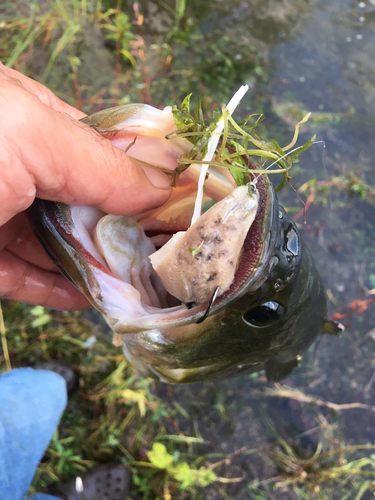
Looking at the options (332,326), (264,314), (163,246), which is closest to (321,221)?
(332,326)

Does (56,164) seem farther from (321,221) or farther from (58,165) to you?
(321,221)

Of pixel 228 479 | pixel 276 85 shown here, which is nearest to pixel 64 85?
pixel 276 85

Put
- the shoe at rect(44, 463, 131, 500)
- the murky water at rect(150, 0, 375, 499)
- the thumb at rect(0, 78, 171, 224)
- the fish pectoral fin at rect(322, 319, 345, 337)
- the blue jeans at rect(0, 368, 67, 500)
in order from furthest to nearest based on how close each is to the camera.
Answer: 1. the murky water at rect(150, 0, 375, 499)
2. the shoe at rect(44, 463, 131, 500)
3. the blue jeans at rect(0, 368, 67, 500)
4. the fish pectoral fin at rect(322, 319, 345, 337)
5. the thumb at rect(0, 78, 171, 224)

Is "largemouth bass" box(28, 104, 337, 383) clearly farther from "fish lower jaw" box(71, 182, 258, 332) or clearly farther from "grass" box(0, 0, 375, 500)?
"grass" box(0, 0, 375, 500)

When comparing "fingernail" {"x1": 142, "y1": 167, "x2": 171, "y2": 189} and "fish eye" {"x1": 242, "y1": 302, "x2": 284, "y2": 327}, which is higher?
"fingernail" {"x1": 142, "y1": 167, "x2": 171, "y2": 189}

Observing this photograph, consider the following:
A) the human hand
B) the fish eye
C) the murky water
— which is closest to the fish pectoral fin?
the fish eye

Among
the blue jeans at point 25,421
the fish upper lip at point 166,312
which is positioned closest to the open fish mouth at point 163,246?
the fish upper lip at point 166,312

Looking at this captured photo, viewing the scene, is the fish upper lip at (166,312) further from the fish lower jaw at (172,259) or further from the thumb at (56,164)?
the thumb at (56,164)
